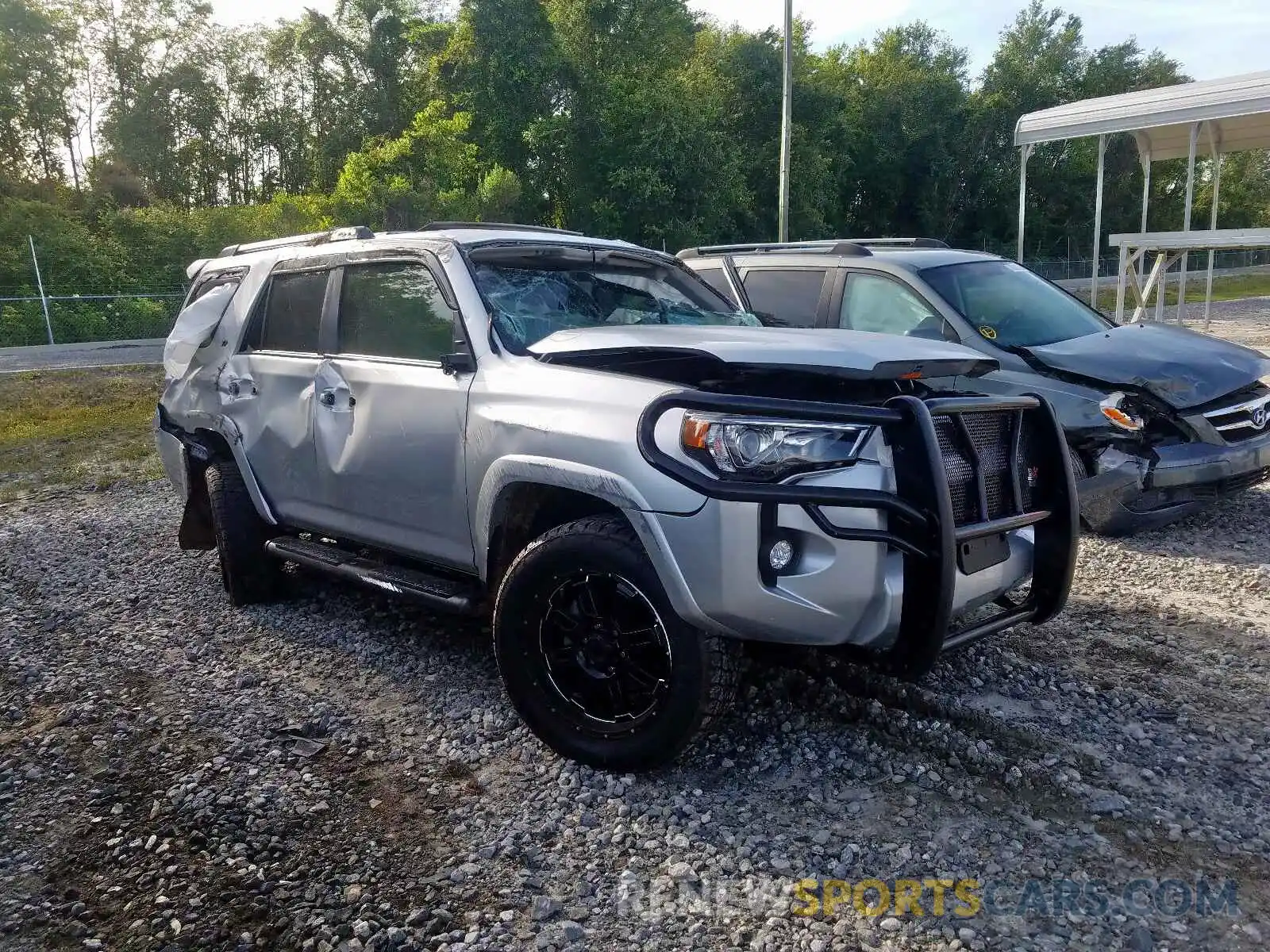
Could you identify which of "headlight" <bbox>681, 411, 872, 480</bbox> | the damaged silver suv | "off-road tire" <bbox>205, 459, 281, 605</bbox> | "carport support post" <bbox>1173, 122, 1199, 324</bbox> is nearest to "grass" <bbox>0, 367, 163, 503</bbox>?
"off-road tire" <bbox>205, 459, 281, 605</bbox>

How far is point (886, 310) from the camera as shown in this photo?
681cm

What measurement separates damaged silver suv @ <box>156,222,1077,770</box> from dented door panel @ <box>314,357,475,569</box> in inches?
0.5

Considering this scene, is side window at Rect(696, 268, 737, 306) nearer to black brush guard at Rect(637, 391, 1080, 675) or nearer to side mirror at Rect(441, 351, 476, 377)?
side mirror at Rect(441, 351, 476, 377)

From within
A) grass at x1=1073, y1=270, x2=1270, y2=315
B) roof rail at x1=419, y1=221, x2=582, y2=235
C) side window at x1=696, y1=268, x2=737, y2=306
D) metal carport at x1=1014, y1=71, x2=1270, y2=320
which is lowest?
grass at x1=1073, y1=270, x2=1270, y2=315

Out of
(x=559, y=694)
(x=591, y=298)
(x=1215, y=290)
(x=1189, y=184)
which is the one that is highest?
(x=1189, y=184)

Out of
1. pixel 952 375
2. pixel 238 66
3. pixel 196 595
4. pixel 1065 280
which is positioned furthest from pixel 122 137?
pixel 952 375

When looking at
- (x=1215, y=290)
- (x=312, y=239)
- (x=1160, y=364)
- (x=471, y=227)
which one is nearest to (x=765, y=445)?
(x=471, y=227)

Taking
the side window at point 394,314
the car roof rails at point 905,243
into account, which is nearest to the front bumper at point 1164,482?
the car roof rails at point 905,243

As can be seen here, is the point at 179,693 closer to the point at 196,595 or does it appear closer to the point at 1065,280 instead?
the point at 196,595

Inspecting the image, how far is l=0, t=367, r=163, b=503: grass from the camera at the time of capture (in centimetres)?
965

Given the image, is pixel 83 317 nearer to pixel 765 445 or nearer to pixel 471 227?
pixel 471 227

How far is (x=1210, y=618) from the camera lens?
493 cm

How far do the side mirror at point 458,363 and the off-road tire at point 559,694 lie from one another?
0.82 m

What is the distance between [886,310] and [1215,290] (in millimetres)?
42426
